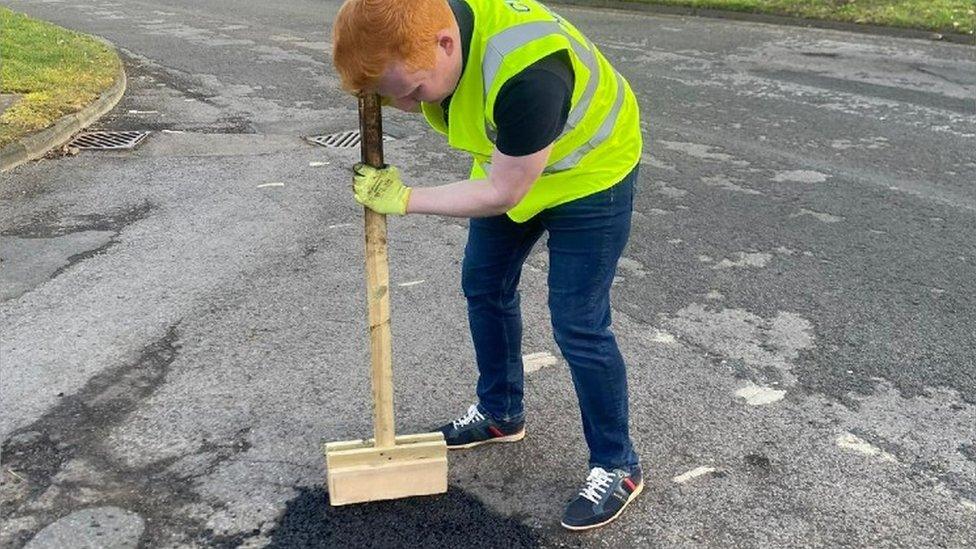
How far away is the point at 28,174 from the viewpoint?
6199 millimetres

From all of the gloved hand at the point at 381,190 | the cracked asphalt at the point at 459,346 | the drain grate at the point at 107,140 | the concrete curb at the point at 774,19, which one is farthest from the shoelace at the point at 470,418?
the concrete curb at the point at 774,19

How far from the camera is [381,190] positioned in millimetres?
2514

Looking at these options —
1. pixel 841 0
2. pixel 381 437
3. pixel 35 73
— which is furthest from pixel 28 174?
pixel 841 0

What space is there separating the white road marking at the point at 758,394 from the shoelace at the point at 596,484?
0.89 m

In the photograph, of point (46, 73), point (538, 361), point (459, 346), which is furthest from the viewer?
point (46, 73)

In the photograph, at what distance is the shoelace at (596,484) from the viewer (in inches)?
110

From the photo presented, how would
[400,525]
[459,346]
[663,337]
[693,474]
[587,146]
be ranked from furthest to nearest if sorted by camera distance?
[663,337] < [459,346] < [693,474] < [400,525] < [587,146]

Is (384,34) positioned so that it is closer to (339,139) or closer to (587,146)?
(587,146)

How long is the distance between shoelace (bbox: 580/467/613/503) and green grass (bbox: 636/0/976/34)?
471 inches

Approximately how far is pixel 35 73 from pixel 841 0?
459 inches

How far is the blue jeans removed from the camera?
2600 millimetres

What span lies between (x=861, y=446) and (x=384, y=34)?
2.15 m

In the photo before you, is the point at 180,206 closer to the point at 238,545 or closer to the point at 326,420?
the point at 326,420

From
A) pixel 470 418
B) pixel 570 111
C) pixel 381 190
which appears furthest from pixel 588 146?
pixel 470 418
